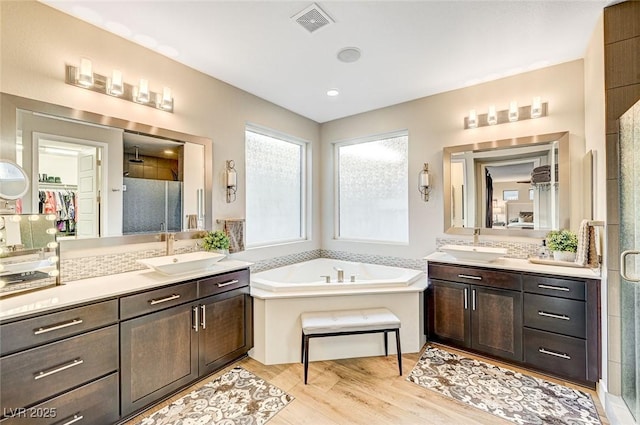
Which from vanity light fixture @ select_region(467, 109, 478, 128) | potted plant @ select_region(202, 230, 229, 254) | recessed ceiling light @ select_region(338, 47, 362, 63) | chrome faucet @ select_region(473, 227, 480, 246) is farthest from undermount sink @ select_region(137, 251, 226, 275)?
vanity light fixture @ select_region(467, 109, 478, 128)

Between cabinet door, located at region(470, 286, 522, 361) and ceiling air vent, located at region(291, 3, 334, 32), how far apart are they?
2679 millimetres

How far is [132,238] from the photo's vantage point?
2.34 m

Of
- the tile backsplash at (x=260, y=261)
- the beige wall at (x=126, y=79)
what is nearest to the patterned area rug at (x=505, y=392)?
the tile backsplash at (x=260, y=261)

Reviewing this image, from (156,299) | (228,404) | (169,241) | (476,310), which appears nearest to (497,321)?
(476,310)

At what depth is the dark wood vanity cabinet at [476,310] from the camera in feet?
8.15

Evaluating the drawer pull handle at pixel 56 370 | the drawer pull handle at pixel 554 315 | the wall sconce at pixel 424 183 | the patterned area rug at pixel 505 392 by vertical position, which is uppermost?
the wall sconce at pixel 424 183

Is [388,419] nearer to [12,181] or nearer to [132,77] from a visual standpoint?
[12,181]

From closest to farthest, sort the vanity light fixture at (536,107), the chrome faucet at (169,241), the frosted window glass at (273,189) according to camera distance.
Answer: the chrome faucet at (169,241) < the vanity light fixture at (536,107) < the frosted window glass at (273,189)

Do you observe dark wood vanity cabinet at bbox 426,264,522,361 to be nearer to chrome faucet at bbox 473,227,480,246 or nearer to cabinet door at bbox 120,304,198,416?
chrome faucet at bbox 473,227,480,246

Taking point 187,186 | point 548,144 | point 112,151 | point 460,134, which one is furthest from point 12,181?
point 548,144

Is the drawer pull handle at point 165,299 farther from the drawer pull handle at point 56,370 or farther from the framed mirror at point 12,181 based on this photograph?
the framed mirror at point 12,181

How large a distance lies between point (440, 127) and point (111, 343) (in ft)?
12.3

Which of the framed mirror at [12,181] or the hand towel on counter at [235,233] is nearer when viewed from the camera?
the framed mirror at [12,181]

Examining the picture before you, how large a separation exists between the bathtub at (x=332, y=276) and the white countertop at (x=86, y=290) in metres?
0.74
